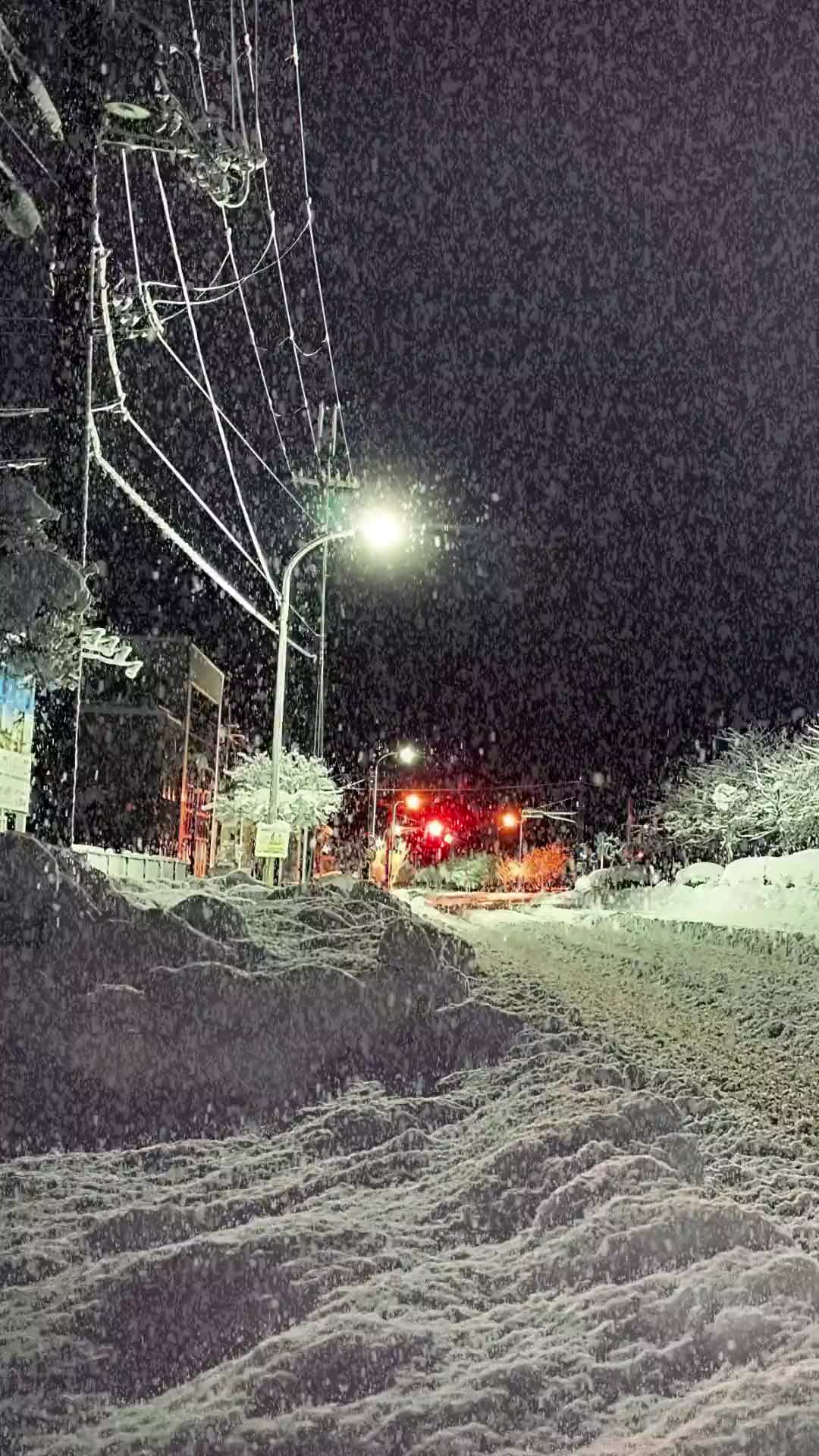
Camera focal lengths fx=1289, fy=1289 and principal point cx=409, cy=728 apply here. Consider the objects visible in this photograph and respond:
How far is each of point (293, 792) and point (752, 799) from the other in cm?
1681

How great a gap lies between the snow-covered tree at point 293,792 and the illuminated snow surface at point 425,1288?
22.6 m

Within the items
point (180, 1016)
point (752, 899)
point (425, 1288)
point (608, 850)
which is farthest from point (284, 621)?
point (608, 850)

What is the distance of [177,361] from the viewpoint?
50.0 ft

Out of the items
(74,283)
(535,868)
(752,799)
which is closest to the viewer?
(74,283)

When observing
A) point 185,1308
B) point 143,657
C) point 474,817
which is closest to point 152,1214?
point 185,1308

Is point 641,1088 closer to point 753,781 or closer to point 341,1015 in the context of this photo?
point 341,1015

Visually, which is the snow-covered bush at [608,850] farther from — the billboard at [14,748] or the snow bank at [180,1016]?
the snow bank at [180,1016]

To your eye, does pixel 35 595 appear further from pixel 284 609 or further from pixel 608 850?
pixel 608 850

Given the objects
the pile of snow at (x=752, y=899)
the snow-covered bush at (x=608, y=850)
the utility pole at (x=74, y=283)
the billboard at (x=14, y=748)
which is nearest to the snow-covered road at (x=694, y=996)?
the pile of snow at (x=752, y=899)

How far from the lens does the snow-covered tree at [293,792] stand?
29969 millimetres

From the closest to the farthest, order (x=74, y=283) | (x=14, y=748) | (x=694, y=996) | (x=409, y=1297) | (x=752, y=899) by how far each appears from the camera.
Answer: (x=409, y=1297), (x=74, y=283), (x=694, y=996), (x=14, y=748), (x=752, y=899)

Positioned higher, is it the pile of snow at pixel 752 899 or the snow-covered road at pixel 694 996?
the pile of snow at pixel 752 899

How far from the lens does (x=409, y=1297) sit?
14.9ft

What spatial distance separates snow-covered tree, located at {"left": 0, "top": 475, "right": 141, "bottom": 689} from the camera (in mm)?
10250
